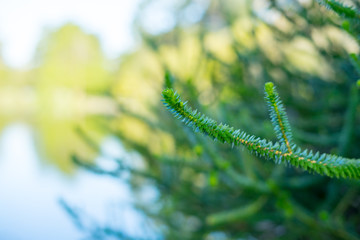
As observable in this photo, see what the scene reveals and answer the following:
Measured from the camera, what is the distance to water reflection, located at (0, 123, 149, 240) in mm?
6195

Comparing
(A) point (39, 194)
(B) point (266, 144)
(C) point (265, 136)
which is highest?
(A) point (39, 194)

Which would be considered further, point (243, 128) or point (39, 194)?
point (39, 194)

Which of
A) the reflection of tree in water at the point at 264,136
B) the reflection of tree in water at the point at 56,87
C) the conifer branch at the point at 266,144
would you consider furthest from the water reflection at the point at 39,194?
the conifer branch at the point at 266,144

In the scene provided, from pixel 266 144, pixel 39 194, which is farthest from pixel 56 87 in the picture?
pixel 266 144

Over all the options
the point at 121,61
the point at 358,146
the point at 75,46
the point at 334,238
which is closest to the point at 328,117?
the point at 358,146

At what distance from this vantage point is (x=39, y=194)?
8.42m

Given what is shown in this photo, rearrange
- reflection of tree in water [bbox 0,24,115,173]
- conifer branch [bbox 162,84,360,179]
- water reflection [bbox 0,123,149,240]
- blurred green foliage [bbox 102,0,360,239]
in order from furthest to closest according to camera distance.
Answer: reflection of tree in water [bbox 0,24,115,173]
water reflection [bbox 0,123,149,240]
blurred green foliage [bbox 102,0,360,239]
conifer branch [bbox 162,84,360,179]

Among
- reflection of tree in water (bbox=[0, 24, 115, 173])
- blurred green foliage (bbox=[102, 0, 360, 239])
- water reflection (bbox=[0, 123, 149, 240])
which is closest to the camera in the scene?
blurred green foliage (bbox=[102, 0, 360, 239])

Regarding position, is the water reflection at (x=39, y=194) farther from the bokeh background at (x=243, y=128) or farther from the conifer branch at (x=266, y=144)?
the conifer branch at (x=266, y=144)

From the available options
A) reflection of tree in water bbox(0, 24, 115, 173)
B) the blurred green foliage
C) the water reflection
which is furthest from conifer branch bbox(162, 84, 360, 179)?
reflection of tree in water bbox(0, 24, 115, 173)

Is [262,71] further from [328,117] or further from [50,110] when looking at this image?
[50,110]

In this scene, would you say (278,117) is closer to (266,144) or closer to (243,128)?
(266,144)

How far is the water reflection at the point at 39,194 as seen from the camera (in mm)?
6195

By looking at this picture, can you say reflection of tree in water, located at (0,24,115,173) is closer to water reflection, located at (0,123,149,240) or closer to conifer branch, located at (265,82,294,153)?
water reflection, located at (0,123,149,240)
